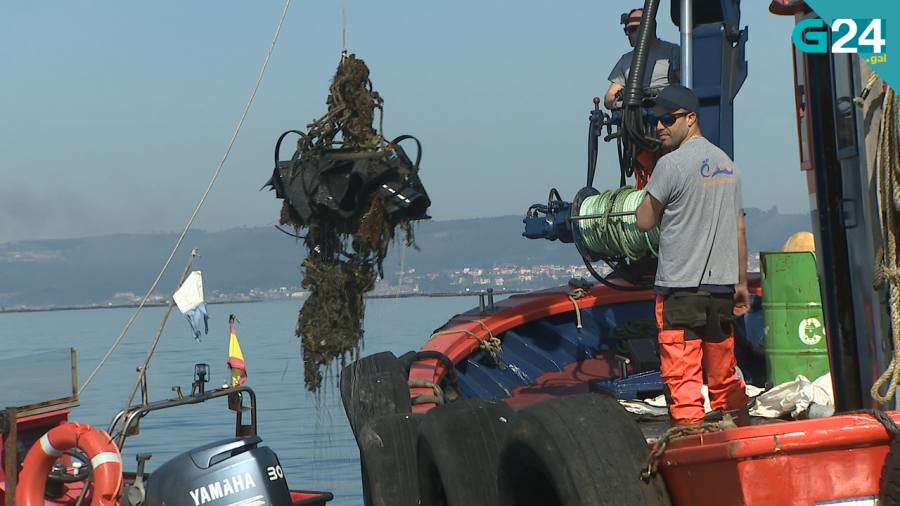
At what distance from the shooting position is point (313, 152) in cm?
671

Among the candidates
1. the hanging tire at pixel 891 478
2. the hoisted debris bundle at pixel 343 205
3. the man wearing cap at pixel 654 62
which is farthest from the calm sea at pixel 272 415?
the hanging tire at pixel 891 478

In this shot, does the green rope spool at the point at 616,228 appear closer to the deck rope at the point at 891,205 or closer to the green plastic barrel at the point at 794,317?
→ the green plastic barrel at the point at 794,317

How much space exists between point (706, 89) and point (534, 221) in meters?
1.81

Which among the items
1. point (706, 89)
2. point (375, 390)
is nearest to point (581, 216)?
point (706, 89)

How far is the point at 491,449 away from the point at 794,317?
2.81 metres

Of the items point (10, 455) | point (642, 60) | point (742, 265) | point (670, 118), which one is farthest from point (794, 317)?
point (10, 455)

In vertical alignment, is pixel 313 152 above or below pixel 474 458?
above

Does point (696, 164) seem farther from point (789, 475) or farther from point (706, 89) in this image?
point (706, 89)

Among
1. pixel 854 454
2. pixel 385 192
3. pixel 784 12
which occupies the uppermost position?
pixel 784 12

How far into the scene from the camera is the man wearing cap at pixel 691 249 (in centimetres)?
466

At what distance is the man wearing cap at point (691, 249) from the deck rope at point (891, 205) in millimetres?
1125

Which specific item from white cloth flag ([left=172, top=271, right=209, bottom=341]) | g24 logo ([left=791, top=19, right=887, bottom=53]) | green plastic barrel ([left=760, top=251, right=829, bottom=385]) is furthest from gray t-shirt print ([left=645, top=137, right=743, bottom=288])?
white cloth flag ([left=172, top=271, right=209, bottom=341])

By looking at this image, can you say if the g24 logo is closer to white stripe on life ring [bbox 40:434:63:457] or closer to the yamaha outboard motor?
the yamaha outboard motor

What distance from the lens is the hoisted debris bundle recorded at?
21.6 ft
